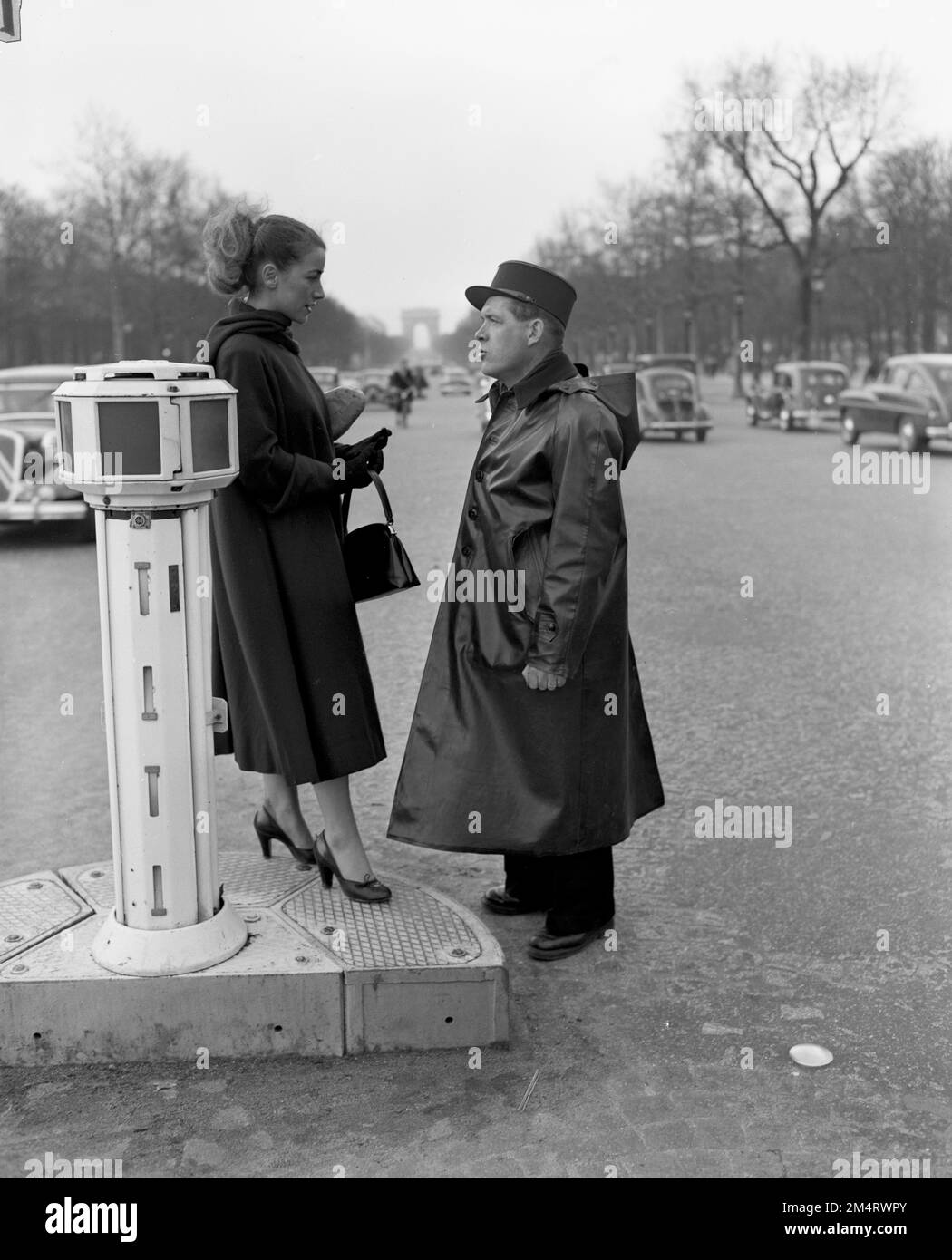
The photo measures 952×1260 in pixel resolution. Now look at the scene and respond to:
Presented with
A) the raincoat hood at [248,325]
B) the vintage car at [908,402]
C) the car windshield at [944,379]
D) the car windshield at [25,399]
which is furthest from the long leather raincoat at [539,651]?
the car windshield at [944,379]

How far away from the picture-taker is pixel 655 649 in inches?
299

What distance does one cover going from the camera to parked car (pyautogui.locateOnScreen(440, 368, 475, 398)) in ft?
211

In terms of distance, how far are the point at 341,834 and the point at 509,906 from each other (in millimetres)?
642

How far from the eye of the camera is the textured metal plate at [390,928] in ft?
10.9

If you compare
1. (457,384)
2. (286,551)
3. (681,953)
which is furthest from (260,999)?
(457,384)

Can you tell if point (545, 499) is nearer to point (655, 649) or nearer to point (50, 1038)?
Answer: point (50, 1038)

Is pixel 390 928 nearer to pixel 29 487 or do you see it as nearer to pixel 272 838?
pixel 272 838

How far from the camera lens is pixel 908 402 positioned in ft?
73.6

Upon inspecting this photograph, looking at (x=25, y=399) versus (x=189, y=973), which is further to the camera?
(x=25, y=399)

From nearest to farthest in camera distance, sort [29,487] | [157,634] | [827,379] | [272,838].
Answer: [157,634]
[272,838]
[29,487]
[827,379]

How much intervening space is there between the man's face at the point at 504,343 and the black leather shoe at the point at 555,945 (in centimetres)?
147

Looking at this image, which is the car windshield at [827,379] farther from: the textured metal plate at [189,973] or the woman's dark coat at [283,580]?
the textured metal plate at [189,973]

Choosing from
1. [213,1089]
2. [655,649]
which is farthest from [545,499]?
[655,649]

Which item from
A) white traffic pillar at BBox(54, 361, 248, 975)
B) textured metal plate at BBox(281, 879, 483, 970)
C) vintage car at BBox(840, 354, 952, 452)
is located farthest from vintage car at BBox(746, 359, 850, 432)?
white traffic pillar at BBox(54, 361, 248, 975)
